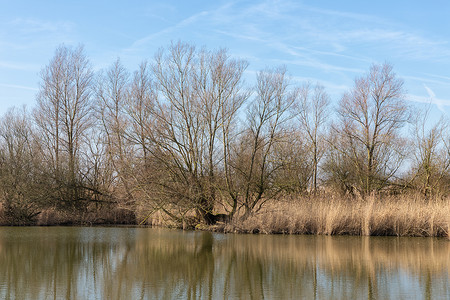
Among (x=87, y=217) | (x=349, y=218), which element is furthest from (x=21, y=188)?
(x=349, y=218)

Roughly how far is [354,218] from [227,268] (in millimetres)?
8246

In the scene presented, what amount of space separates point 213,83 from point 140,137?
12.0 feet

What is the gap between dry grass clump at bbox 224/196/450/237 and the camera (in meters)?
15.7

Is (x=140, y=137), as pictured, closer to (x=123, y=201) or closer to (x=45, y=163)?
(x=123, y=201)

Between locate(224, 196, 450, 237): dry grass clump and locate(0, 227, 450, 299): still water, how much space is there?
0.99 meters

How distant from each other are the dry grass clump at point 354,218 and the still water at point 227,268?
0.99 m

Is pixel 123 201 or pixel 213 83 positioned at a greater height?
pixel 213 83

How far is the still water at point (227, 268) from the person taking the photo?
7152 mm

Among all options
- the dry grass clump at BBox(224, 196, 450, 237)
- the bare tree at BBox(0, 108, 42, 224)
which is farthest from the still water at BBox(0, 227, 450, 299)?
the bare tree at BBox(0, 108, 42, 224)

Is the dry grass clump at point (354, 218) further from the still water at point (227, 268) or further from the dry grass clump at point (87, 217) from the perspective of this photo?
the dry grass clump at point (87, 217)

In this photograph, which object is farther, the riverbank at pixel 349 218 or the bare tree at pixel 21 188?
the bare tree at pixel 21 188

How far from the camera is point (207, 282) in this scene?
26.3 feet

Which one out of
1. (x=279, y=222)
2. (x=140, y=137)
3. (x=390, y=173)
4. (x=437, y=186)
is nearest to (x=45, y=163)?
(x=140, y=137)

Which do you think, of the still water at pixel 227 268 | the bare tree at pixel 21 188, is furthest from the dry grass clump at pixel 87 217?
the still water at pixel 227 268
